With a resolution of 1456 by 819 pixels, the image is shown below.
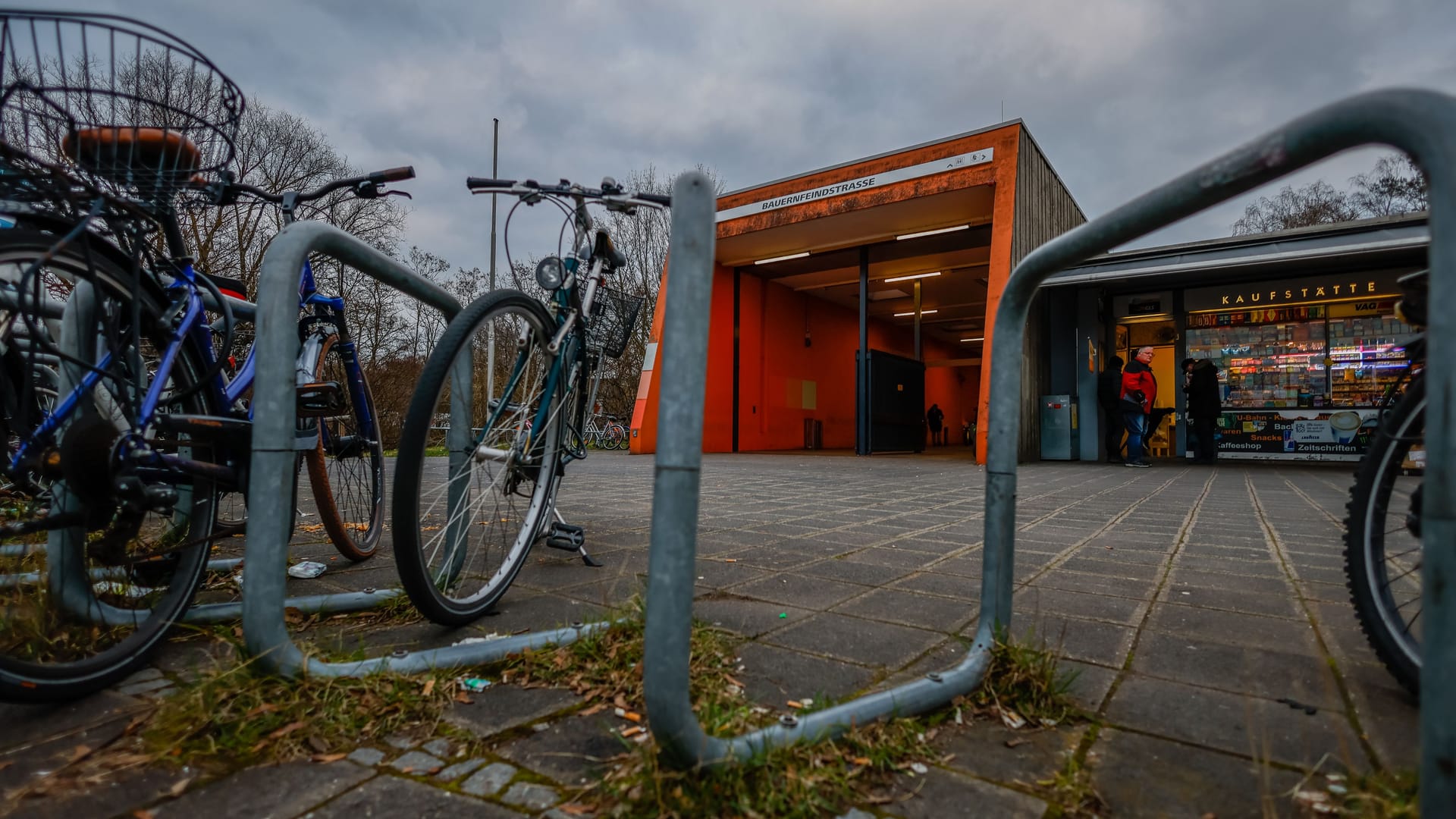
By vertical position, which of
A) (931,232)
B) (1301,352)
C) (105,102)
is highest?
(931,232)

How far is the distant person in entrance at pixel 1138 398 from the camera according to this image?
1024 centimetres

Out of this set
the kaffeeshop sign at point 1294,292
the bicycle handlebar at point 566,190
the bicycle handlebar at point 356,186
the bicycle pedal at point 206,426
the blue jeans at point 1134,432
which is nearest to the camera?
the bicycle pedal at point 206,426

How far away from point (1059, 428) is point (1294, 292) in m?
4.54

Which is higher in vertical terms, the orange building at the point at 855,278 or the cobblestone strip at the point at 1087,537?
the orange building at the point at 855,278

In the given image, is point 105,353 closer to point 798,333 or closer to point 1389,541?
point 1389,541

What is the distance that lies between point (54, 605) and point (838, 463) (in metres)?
9.63

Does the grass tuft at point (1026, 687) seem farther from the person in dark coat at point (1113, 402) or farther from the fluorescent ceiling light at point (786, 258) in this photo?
the fluorescent ceiling light at point (786, 258)

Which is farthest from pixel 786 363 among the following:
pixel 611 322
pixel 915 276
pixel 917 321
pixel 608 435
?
pixel 611 322

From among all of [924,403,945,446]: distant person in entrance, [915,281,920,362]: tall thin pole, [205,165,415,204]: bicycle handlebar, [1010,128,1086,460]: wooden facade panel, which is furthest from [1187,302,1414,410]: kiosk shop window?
[205,165,415,204]: bicycle handlebar

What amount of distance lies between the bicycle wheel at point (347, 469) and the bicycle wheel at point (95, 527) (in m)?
0.71

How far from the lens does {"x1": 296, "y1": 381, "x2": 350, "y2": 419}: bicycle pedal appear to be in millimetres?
2270

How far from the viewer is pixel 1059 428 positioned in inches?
462

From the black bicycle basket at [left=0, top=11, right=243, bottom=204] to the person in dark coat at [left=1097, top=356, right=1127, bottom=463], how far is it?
11334 mm

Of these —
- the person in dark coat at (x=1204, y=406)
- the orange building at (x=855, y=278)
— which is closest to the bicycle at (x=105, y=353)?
the orange building at (x=855, y=278)
